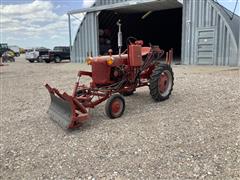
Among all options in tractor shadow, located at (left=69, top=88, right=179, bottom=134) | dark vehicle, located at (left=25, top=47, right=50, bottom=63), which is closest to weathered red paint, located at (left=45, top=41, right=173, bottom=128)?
tractor shadow, located at (left=69, top=88, right=179, bottom=134)

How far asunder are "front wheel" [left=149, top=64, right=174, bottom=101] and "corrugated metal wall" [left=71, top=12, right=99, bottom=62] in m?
13.6

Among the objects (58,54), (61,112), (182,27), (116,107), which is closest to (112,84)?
(116,107)

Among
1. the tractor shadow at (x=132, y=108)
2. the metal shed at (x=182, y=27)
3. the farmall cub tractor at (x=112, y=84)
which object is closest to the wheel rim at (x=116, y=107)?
the farmall cub tractor at (x=112, y=84)

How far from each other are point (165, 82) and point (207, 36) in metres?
8.52

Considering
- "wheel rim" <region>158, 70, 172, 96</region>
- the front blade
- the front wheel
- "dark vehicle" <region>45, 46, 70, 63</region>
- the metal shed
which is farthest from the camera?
"dark vehicle" <region>45, 46, 70, 63</region>

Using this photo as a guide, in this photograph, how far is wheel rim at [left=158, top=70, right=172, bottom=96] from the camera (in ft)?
20.9

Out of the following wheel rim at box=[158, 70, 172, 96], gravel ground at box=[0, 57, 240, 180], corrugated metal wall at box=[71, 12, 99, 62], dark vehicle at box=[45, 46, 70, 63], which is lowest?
gravel ground at box=[0, 57, 240, 180]

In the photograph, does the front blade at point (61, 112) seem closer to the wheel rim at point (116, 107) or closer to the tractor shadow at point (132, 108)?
the tractor shadow at point (132, 108)

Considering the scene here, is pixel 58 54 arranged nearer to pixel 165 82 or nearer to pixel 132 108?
pixel 165 82

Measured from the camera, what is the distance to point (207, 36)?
45.7 feet

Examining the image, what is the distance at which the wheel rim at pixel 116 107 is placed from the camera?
5211mm

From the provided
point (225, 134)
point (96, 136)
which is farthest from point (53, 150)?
point (225, 134)

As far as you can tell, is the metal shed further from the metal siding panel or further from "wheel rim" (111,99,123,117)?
"wheel rim" (111,99,123,117)

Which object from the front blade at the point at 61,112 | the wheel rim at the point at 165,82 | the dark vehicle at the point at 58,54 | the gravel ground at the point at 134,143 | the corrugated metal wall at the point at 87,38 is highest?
the corrugated metal wall at the point at 87,38
